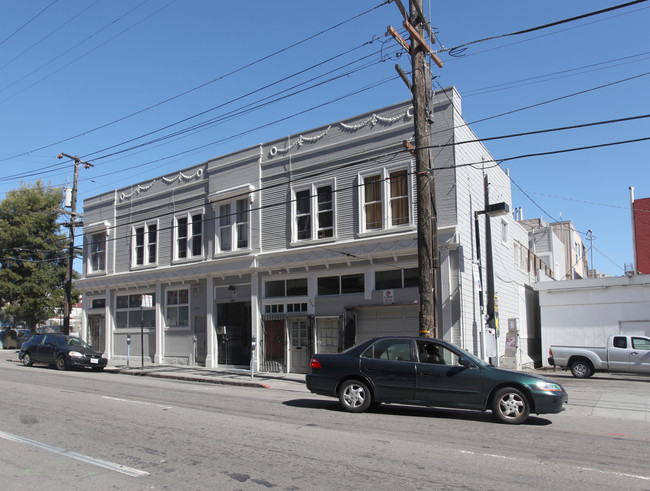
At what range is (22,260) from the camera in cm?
3584

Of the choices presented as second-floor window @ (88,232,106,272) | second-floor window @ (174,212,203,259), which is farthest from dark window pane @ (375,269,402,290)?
second-floor window @ (88,232,106,272)

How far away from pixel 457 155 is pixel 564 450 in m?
11.7

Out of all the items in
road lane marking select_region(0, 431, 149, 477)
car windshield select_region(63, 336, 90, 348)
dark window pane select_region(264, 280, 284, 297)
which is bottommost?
road lane marking select_region(0, 431, 149, 477)

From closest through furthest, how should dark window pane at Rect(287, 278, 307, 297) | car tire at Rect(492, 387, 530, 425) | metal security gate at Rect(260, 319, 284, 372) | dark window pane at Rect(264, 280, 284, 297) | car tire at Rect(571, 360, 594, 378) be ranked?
car tire at Rect(492, 387, 530, 425)
car tire at Rect(571, 360, 594, 378)
dark window pane at Rect(287, 278, 307, 297)
metal security gate at Rect(260, 319, 284, 372)
dark window pane at Rect(264, 280, 284, 297)

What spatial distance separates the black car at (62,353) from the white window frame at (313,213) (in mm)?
9519

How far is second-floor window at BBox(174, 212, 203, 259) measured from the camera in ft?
80.7

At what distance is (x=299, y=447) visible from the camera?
721 centimetres

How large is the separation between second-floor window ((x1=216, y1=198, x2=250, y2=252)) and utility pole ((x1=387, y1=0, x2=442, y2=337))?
1000cm

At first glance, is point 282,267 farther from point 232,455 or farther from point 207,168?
point 232,455

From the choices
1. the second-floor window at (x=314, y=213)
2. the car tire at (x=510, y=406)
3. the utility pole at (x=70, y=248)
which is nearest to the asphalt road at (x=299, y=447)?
the car tire at (x=510, y=406)

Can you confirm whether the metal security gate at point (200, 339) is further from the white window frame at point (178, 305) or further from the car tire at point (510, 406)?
the car tire at point (510, 406)

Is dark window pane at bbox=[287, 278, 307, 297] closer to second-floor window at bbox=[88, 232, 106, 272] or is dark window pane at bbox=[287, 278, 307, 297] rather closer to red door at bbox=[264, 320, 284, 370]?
red door at bbox=[264, 320, 284, 370]

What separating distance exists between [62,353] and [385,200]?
14.5 m

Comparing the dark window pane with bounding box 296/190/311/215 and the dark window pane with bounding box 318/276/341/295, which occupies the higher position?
the dark window pane with bounding box 296/190/311/215
